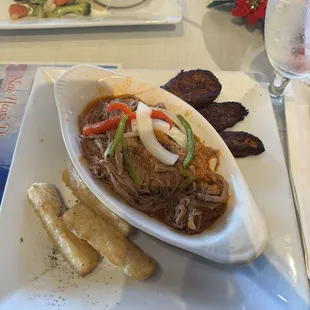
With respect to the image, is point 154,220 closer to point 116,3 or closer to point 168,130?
point 168,130

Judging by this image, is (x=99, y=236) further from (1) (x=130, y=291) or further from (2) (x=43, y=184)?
(2) (x=43, y=184)

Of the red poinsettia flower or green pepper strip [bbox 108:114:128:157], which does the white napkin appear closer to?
the red poinsettia flower

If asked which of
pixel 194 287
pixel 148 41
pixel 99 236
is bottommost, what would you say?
pixel 194 287

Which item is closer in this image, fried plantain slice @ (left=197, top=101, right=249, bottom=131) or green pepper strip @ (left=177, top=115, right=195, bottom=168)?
green pepper strip @ (left=177, top=115, right=195, bottom=168)

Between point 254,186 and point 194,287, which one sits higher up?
point 254,186

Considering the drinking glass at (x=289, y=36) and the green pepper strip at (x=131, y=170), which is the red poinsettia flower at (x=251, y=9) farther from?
the green pepper strip at (x=131, y=170)

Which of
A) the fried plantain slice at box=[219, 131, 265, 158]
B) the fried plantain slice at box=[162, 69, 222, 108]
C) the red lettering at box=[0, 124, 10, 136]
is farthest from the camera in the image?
the red lettering at box=[0, 124, 10, 136]

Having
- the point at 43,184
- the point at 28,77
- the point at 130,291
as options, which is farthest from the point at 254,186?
the point at 28,77

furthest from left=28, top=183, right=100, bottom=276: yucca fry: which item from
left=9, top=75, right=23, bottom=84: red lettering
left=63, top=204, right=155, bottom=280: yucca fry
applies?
left=9, top=75, right=23, bottom=84: red lettering
